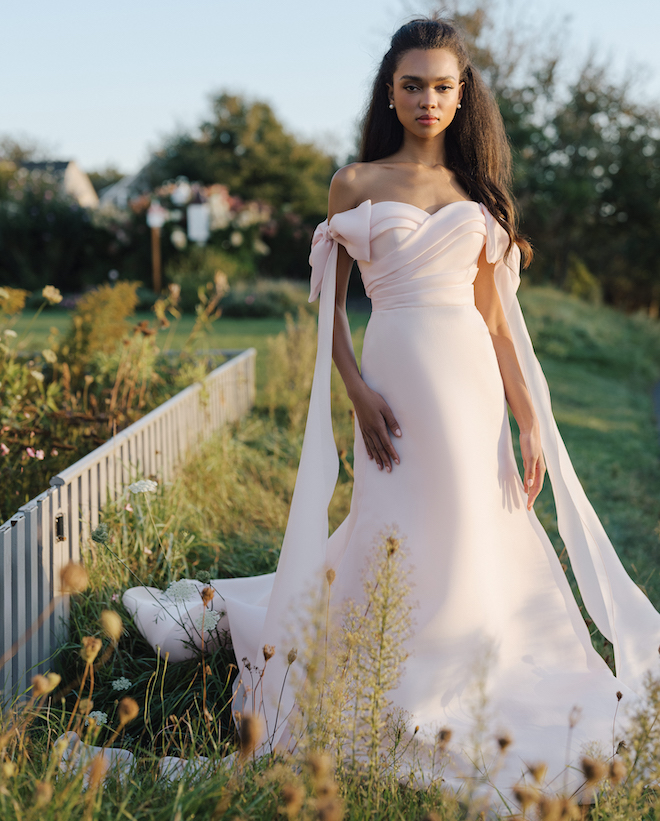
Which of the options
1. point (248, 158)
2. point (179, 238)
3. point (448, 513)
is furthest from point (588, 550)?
point (248, 158)

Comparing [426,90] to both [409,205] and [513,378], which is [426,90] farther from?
[513,378]

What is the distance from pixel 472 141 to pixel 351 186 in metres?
0.50

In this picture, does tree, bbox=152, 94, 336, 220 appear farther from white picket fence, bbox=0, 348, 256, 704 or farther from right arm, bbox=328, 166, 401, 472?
right arm, bbox=328, 166, 401, 472

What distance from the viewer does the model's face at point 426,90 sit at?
2361mm

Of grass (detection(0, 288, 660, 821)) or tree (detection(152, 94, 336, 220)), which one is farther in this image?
tree (detection(152, 94, 336, 220))

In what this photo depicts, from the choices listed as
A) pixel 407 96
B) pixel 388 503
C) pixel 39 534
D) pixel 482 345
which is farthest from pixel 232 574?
pixel 407 96

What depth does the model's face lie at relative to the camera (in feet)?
7.75

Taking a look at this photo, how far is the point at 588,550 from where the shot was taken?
270 centimetres

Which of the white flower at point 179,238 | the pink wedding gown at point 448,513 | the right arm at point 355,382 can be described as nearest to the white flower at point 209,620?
the pink wedding gown at point 448,513

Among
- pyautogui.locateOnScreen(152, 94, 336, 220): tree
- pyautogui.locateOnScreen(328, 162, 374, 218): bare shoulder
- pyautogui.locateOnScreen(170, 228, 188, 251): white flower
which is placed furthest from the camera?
pyautogui.locateOnScreen(152, 94, 336, 220): tree

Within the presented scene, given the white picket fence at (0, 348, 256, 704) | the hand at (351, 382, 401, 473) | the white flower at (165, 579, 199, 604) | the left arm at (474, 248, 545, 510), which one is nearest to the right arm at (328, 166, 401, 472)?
the hand at (351, 382, 401, 473)

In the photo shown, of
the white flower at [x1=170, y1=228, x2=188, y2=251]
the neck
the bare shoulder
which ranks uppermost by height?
the white flower at [x1=170, y1=228, x2=188, y2=251]

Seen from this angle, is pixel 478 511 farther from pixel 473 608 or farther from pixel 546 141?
pixel 546 141

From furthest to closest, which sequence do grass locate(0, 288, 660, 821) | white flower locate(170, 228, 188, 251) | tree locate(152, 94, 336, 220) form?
tree locate(152, 94, 336, 220) → white flower locate(170, 228, 188, 251) → grass locate(0, 288, 660, 821)
